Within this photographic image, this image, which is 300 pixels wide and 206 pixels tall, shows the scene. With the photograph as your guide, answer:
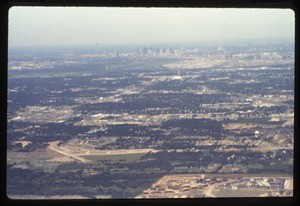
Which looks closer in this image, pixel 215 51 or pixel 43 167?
pixel 43 167

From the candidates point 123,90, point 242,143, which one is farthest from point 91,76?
point 242,143

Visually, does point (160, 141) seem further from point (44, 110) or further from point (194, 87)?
point (44, 110)

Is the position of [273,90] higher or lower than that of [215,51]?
lower

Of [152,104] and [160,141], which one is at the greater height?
[152,104]

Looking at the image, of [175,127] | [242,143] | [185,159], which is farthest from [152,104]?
[242,143]

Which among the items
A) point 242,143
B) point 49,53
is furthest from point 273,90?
point 49,53

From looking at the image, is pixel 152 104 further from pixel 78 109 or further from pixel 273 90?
pixel 273 90

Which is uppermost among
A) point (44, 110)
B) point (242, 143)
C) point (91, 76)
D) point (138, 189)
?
point (91, 76)
